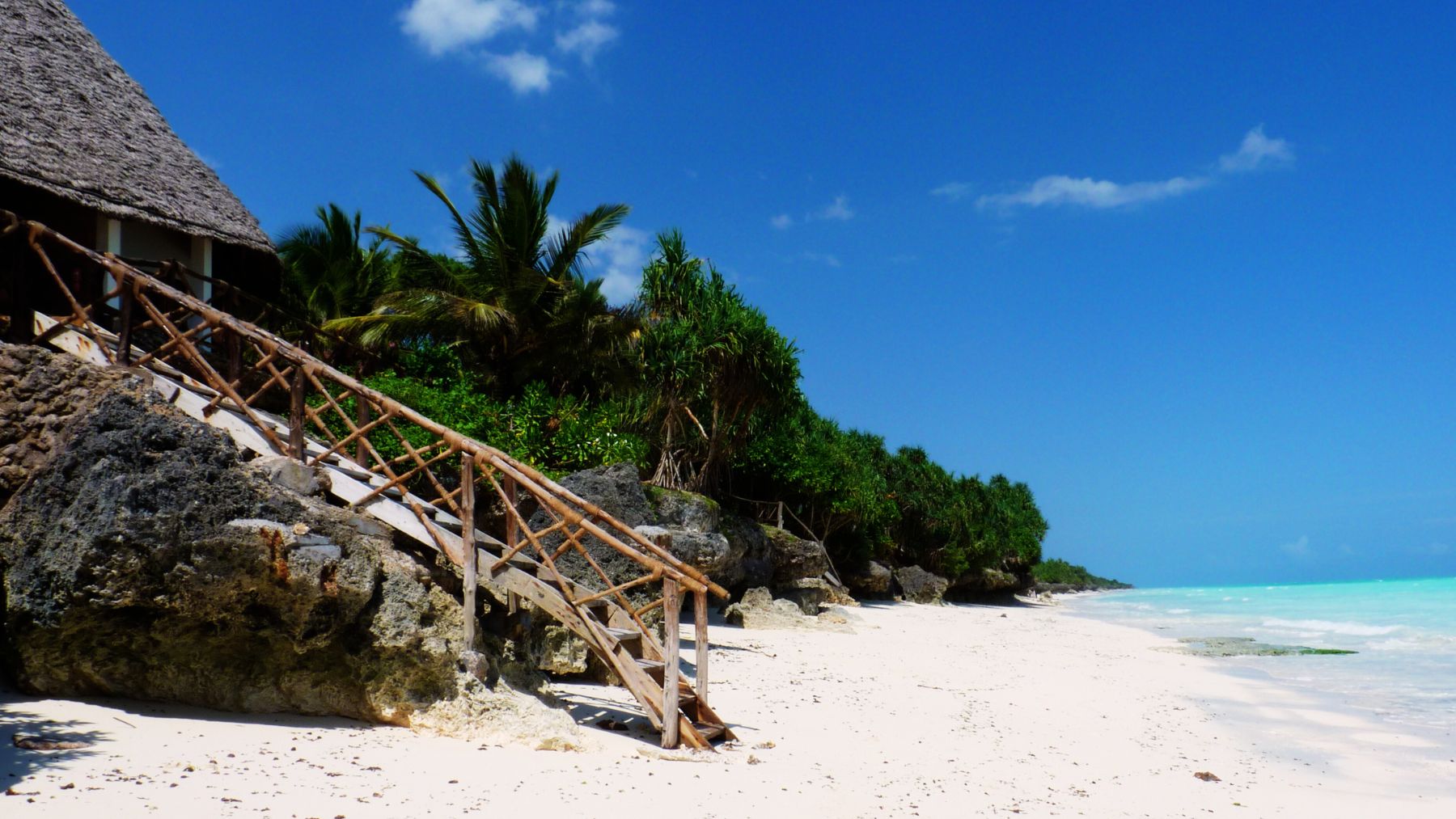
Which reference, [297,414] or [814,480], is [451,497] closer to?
[297,414]

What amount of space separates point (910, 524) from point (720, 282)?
22.5m

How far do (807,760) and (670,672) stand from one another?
1.23m

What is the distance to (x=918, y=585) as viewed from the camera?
36.4 metres

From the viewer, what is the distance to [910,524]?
41438 millimetres

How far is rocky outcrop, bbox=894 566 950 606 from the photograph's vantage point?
119ft

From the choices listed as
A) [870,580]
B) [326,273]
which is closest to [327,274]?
[326,273]

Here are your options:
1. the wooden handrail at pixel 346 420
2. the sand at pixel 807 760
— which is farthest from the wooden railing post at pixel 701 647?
the sand at pixel 807 760

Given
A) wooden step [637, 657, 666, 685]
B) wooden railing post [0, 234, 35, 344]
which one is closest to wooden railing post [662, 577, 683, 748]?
wooden step [637, 657, 666, 685]

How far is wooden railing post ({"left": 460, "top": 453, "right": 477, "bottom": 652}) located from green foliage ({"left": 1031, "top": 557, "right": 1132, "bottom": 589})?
2280 inches

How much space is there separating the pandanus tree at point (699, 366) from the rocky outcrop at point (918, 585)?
52.7ft

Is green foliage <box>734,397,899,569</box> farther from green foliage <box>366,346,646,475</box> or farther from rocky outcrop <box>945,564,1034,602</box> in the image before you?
rocky outcrop <box>945,564,1034,602</box>

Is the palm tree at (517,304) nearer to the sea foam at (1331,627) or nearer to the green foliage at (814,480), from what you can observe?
the green foliage at (814,480)

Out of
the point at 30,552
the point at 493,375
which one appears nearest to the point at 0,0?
the point at 493,375

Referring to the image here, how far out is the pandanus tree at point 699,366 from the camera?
2017 cm
